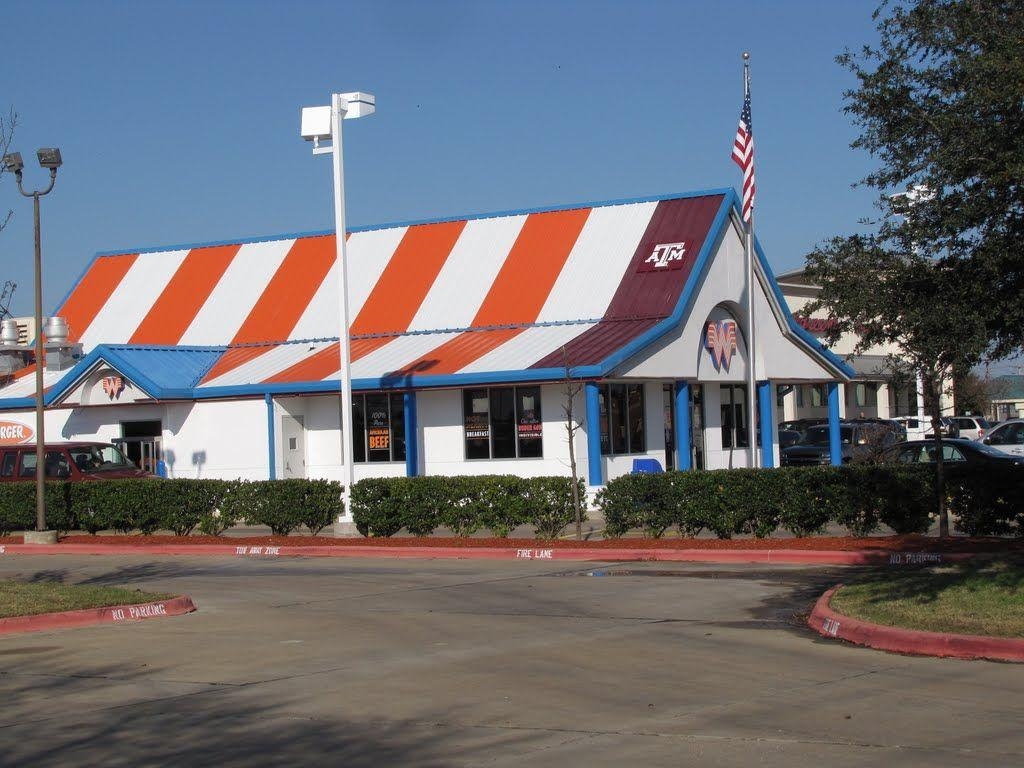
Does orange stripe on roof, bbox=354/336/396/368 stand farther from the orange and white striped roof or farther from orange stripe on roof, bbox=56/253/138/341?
orange stripe on roof, bbox=56/253/138/341

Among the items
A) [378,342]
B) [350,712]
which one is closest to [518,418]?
[378,342]

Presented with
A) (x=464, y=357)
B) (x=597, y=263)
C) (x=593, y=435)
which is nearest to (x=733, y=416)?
(x=597, y=263)

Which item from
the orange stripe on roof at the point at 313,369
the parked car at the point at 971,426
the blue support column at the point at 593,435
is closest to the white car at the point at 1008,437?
the parked car at the point at 971,426

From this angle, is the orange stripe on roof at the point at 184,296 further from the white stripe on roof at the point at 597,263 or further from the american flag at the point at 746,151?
the american flag at the point at 746,151

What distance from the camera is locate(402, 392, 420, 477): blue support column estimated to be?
1195 inches

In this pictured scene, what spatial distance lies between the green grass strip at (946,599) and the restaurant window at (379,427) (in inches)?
704

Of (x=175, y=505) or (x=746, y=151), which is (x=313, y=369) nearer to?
(x=175, y=505)

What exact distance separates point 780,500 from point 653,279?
11946 millimetres

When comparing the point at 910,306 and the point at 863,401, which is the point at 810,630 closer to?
the point at 910,306

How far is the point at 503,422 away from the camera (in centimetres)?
3042

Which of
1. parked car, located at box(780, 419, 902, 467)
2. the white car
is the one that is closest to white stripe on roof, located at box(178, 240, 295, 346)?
parked car, located at box(780, 419, 902, 467)

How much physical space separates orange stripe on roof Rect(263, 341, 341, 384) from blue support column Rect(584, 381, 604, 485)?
7000mm

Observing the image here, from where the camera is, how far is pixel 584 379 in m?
27.5

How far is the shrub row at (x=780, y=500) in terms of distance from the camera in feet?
66.7
